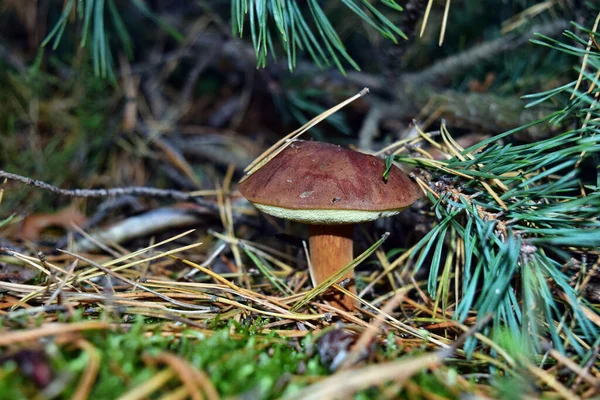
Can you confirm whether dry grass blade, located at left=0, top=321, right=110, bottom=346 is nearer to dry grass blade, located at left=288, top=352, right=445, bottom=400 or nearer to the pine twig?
dry grass blade, located at left=288, top=352, right=445, bottom=400

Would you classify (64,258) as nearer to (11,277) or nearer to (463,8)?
(11,277)

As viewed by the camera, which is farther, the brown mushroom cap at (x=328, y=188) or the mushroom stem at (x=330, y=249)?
the mushroom stem at (x=330, y=249)

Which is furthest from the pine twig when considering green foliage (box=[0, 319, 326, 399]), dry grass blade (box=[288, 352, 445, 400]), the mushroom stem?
dry grass blade (box=[288, 352, 445, 400])

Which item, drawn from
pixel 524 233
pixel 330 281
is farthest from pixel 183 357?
pixel 524 233

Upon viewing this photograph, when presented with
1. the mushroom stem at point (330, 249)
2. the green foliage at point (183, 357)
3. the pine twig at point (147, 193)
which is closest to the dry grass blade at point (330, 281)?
the mushroom stem at point (330, 249)

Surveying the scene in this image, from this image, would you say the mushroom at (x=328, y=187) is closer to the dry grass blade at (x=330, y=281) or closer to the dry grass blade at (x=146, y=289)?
the dry grass blade at (x=330, y=281)

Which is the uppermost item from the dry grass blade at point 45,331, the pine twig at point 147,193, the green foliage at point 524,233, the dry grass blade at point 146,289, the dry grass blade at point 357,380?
the green foliage at point 524,233

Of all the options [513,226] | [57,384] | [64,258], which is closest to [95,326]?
[57,384]
